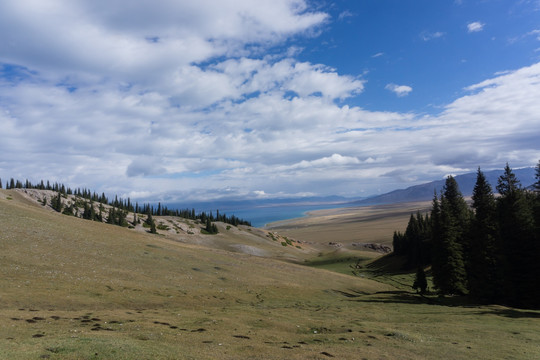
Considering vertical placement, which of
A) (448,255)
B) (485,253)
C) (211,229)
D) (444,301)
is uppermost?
(485,253)

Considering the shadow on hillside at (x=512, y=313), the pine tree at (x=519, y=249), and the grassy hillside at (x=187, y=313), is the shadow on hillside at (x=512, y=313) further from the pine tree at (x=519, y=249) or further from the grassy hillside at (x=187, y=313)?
the pine tree at (x=519, y=249)

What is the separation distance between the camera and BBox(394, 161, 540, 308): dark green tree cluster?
46.3 metres

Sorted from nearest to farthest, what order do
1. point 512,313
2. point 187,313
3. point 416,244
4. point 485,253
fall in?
point 187,313 → point 512,313 → point 485,253 → point 416,244

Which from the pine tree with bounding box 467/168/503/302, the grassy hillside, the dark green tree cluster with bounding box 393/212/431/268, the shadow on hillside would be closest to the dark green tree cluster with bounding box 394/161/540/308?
the pine tree with bounding box 467/168/503/302

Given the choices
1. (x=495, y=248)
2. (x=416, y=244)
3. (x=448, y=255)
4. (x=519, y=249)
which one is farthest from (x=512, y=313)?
(x=416, y=244)

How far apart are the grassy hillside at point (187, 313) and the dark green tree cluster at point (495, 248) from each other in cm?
688

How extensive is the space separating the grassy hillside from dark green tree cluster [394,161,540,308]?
688 cm

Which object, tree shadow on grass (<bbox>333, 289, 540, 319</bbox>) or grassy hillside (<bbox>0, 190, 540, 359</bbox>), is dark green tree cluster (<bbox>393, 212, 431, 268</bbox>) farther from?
grassy hillside (<bbox>0, 190, 540, 359</bbox>)

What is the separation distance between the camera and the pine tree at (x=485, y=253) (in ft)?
163

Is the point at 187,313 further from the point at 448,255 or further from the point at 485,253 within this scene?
the point at 448,255

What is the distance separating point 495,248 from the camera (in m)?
50.5

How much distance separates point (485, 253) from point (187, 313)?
49069mm

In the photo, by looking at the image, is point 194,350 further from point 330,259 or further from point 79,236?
point 330,259

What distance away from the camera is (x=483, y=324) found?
112 ft
